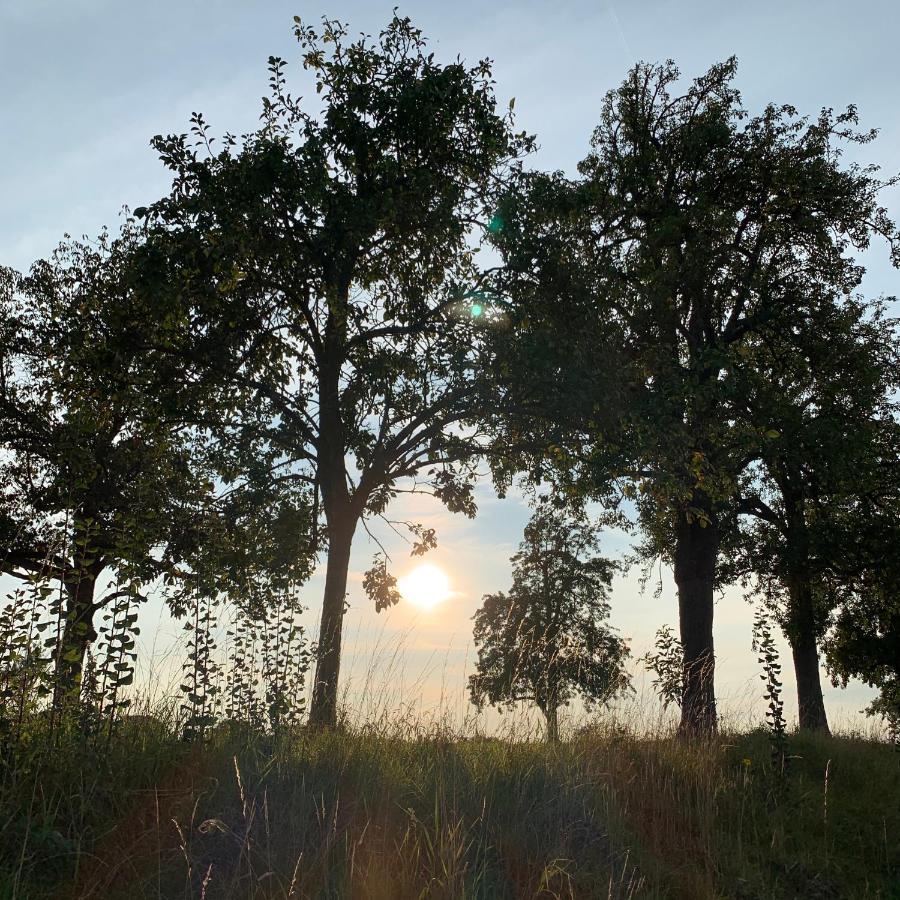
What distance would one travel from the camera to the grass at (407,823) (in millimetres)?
5840

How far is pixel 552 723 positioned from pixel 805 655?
571 inches

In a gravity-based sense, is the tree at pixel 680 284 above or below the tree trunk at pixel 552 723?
above

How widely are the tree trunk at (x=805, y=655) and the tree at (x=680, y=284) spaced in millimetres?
3539

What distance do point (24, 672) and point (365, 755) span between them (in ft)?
10.4

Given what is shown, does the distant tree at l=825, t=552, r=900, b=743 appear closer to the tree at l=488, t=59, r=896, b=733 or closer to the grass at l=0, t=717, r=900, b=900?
the tree at l=488, t=59, r=896, b=733

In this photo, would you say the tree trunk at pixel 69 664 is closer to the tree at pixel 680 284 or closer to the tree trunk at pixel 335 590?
the tree trunk at pixel 335 590

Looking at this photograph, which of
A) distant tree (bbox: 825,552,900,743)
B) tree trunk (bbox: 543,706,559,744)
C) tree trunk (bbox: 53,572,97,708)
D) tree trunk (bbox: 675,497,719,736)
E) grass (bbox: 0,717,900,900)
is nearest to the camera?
grass (bbox: 0,717,900,900)

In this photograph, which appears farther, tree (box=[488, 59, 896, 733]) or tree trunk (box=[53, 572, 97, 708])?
tree (box=[488, 59, 896, 733])

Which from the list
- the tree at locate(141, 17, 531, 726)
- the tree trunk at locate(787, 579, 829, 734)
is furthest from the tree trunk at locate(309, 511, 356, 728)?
the tree trunk at locate(787, 579, 829, 734)

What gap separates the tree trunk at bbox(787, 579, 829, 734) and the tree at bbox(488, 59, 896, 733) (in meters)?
3.54

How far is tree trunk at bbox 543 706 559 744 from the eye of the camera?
9.97m

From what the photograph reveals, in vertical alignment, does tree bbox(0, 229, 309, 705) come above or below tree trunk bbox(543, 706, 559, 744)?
above

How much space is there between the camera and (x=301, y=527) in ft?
51.9

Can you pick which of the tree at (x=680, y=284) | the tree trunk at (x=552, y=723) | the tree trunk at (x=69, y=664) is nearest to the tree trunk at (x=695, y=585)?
the tree at (x=680, y=284)
